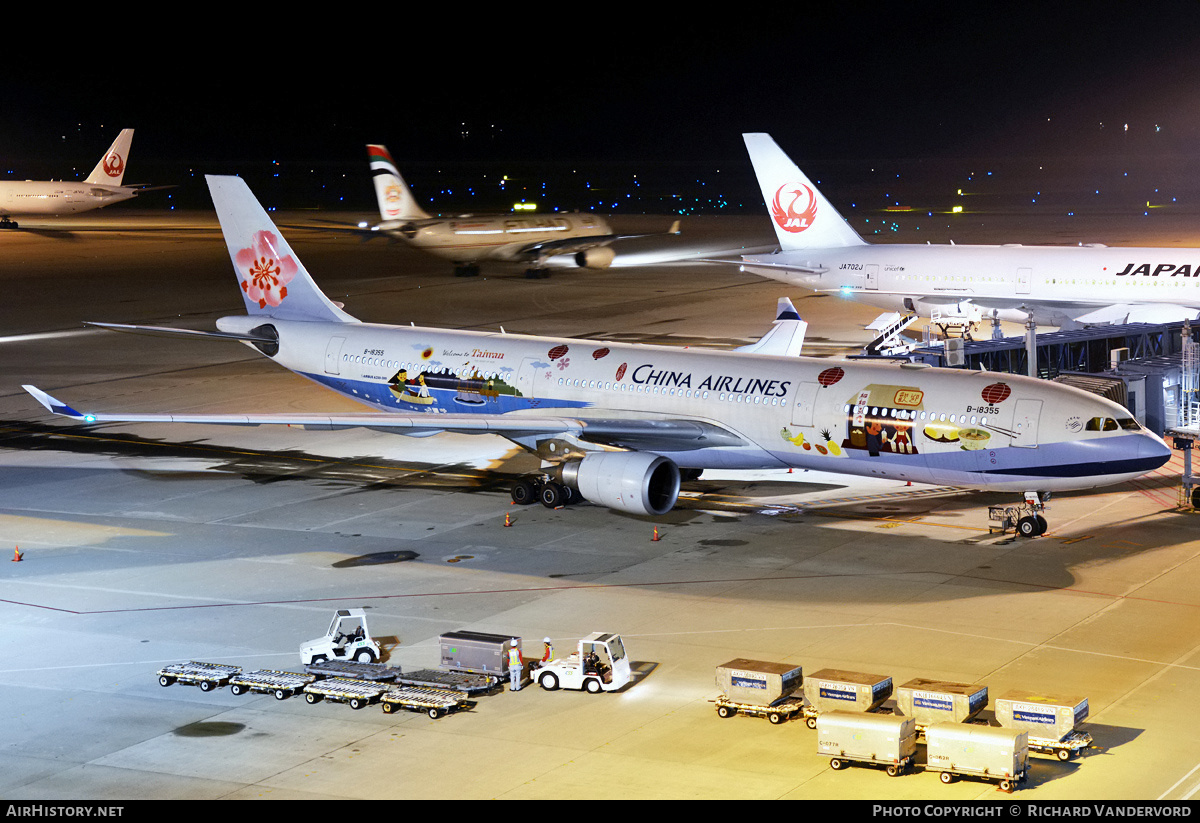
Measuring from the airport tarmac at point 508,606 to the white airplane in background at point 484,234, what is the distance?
3274cm

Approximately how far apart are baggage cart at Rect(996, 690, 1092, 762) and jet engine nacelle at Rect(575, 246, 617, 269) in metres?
64.7

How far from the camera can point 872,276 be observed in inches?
2164

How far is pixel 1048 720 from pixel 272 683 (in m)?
10.9

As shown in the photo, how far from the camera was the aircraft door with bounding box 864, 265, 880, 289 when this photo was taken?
54.9 m

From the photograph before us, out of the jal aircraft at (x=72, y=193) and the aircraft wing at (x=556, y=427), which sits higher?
the jal aircraft at (x=72, y=193)

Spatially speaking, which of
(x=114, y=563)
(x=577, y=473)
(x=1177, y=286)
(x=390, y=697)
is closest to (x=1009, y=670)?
(x=390, y=697)

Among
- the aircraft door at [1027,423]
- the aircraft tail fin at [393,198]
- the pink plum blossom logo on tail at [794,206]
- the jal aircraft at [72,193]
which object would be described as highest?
the jal aircraft at [72,193]

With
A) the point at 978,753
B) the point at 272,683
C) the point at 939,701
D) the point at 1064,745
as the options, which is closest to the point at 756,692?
the point at 939,701

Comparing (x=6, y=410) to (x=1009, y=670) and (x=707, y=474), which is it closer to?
(x=707, y=474)

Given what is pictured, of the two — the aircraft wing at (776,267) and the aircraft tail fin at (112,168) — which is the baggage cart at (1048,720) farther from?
the aircraft tail fin at (112,168)

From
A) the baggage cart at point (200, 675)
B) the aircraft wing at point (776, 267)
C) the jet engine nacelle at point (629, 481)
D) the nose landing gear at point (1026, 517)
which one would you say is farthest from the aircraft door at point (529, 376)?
the aircraft wing at point (776, 267)

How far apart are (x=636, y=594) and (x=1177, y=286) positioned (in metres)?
32.5

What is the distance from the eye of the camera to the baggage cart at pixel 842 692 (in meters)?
18.5

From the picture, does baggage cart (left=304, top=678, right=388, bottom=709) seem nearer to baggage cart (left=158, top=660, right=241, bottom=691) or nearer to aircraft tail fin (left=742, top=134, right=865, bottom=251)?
baggage cart (left=158, top=660, right=241, bottom=691)
